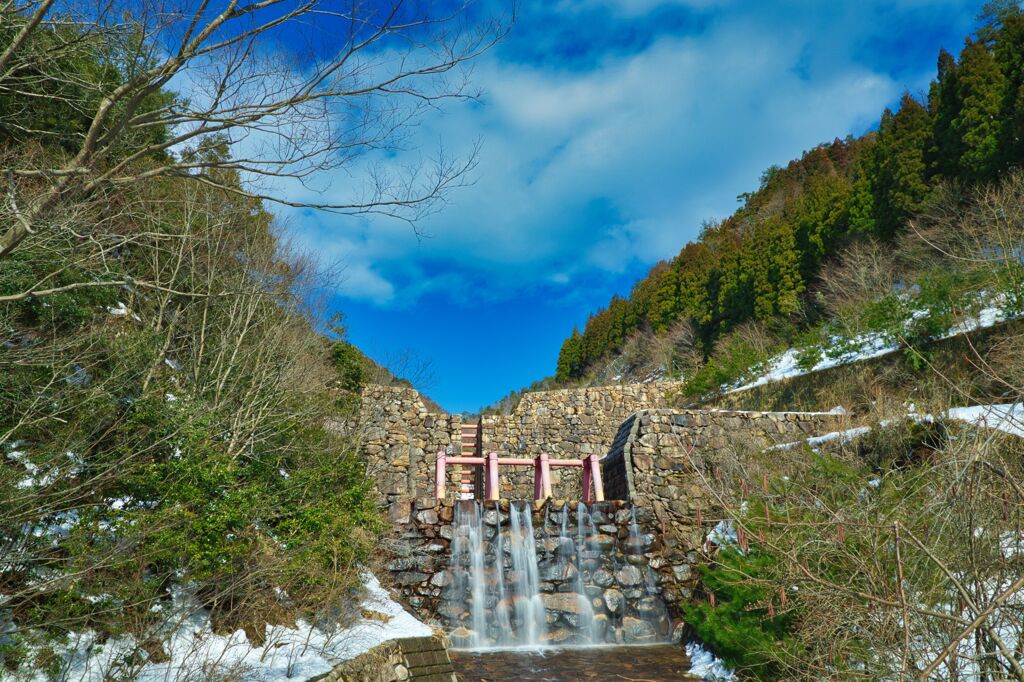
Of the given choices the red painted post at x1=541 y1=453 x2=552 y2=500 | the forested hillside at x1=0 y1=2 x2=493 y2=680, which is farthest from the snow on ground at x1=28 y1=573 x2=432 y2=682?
the red painted post at x1=541 y1=453 x2=552 y2=500

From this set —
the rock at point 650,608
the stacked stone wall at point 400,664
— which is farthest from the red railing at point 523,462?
the stacked stone wall at point 400,664

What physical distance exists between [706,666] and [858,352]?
840cm

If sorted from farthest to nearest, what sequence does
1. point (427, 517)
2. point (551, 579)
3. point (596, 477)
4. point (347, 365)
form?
point (347, 365)
point (596, 477)
point (427, 517)
point (551, 579)

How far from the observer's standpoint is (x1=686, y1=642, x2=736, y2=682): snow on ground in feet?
20.2

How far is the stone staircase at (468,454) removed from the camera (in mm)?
15456

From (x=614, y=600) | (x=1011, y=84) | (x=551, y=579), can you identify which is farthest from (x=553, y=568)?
(x=1011, y=84)

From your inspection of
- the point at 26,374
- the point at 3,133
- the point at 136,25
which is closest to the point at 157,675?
the point at 26,374

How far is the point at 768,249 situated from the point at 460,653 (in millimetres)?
19852

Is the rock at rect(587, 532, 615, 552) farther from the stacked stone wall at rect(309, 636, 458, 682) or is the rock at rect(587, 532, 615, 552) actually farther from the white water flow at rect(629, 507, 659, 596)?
the stacked stone wall at rect(309, 636, 458, 682)

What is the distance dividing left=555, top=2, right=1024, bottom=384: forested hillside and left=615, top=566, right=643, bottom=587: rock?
1089 cm

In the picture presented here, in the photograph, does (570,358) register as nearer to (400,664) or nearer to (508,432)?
(508,432)

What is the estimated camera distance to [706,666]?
22.2 ft

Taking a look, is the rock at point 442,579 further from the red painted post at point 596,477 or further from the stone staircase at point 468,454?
the stone staircase at point 468,454

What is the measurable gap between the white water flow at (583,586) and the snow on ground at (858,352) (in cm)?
573
